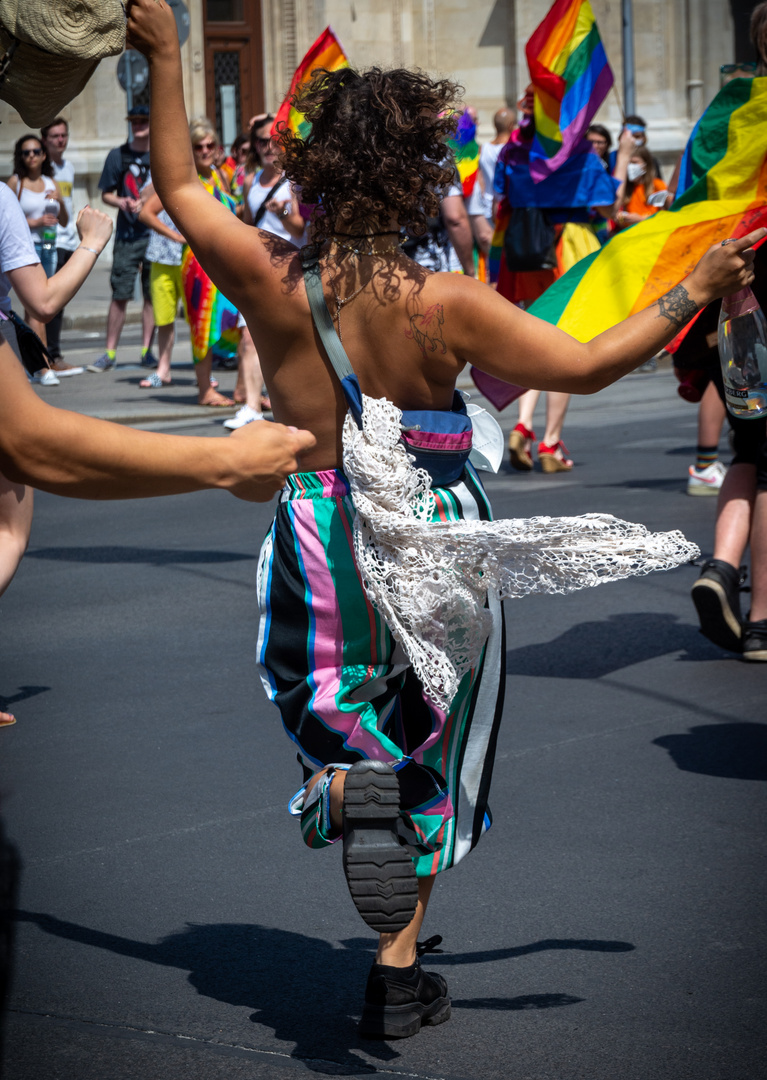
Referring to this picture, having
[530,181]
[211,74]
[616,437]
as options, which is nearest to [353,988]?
[530,181]

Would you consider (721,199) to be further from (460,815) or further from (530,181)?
(530,181)

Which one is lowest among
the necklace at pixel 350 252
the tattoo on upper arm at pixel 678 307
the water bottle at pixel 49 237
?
the tattoo on upper arm at pixel 678 307

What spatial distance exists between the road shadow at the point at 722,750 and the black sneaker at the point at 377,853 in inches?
77.9

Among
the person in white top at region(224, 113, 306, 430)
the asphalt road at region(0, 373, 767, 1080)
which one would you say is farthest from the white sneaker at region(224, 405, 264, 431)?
the asphalt road at region(0, 373, 767, 1080)

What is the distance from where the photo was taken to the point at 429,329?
2.82 meters

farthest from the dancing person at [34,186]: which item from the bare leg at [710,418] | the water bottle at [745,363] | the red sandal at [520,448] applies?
the water bottle at [745,363]

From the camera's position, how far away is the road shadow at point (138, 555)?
7492 millimetres

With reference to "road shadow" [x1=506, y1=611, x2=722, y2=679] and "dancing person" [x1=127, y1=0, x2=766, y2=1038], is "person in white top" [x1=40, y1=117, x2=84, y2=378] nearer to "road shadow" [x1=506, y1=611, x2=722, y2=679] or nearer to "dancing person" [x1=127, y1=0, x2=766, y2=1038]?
"road shadow" [x1=506, y1=611, x2=722, y2=679]

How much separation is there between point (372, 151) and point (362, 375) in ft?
1.39

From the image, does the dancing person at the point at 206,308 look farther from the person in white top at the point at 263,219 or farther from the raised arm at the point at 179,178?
the raised arm at the point at 179,178

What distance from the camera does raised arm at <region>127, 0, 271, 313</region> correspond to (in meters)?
2.81

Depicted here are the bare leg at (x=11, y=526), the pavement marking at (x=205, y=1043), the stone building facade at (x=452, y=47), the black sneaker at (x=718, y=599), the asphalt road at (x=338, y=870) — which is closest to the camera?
the pavement marking at (x=205, y=1043)

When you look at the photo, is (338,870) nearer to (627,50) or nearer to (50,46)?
(50,46)

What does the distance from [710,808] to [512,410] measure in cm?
922
